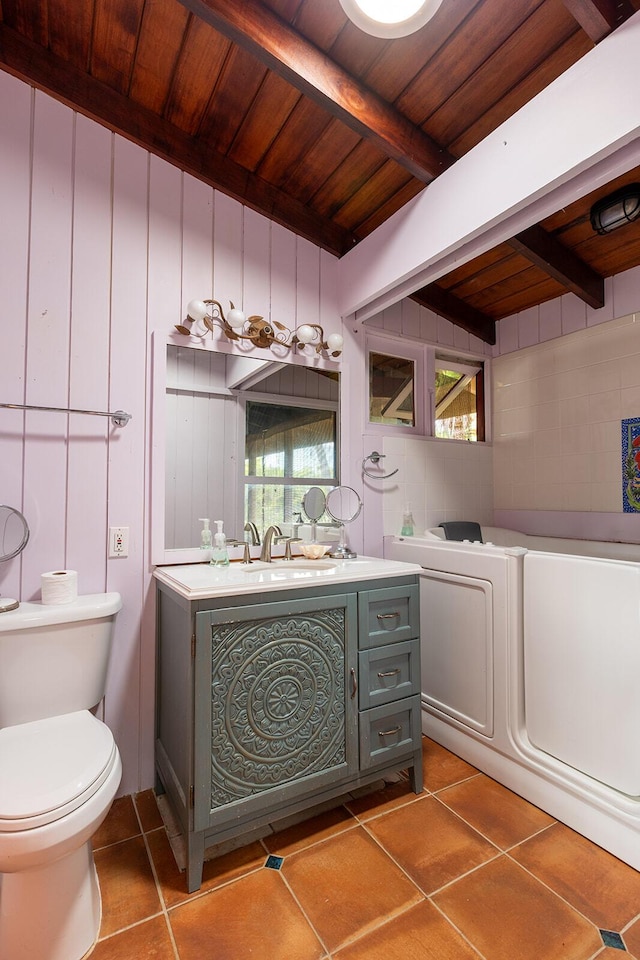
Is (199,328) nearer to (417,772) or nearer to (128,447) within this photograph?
(128,447)

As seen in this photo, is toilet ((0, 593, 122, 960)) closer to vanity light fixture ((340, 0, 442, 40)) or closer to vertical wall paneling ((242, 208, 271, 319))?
vertical wall paneling ((242, 208, 271, 319))

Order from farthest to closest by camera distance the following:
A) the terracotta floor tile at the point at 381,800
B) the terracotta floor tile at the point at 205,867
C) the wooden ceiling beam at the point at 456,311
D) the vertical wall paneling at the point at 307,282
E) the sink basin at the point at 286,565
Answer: the wooden ceiling beam at the point at 456,311 < the vertical wall paneling at the point at 307,282 < the sink basin at the point at 286,565 < the terracotta floor tile at the point at 381,800 < the terracotta floor tile at the point at 205,867

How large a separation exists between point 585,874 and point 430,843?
18.3 inches

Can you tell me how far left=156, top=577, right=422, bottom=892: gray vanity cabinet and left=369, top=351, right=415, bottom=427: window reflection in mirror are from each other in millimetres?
1092

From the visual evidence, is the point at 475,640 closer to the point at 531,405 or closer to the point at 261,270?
the point at 531,405

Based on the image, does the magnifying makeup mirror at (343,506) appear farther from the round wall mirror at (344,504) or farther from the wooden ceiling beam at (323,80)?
the wooden ceiling beam at (323,80)

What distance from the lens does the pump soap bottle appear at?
201 cm

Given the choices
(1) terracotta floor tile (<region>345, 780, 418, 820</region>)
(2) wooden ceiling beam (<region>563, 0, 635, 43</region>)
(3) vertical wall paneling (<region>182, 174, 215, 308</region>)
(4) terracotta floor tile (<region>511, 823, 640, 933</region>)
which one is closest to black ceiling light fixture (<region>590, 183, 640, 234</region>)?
(2) wooden ceiling beam (<region>563, 0, 635, 43</region>)

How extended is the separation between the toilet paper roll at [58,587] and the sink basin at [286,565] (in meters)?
0.61

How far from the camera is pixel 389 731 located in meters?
1.79

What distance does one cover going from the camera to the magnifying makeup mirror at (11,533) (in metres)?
1.61

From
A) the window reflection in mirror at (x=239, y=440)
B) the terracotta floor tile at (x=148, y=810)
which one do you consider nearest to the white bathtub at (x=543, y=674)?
the window reflection in mirror at (x=239, y=440)

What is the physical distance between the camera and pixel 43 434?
172cm

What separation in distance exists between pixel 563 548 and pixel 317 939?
2154mm
